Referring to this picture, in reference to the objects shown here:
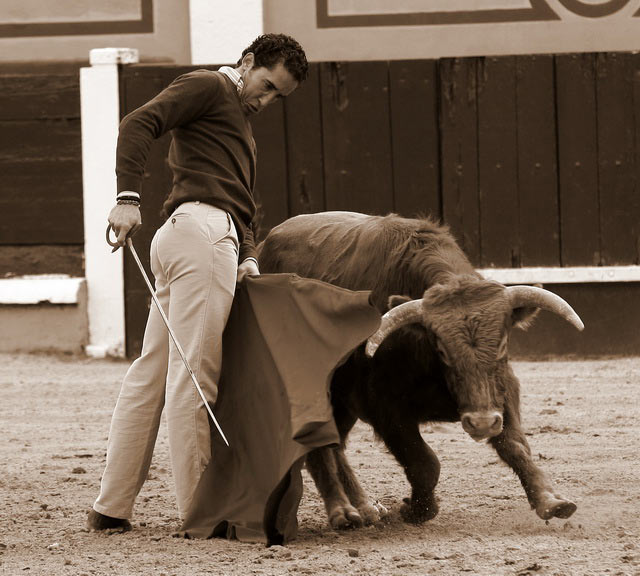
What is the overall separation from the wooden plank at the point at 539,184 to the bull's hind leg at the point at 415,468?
434 cm

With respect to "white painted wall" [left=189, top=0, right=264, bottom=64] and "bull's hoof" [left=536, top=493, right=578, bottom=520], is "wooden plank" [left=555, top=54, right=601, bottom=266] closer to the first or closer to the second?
"white painted wall" [left=189, top=0, right=264, bottom=64]

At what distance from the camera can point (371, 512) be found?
4.35m

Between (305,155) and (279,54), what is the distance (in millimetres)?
4736

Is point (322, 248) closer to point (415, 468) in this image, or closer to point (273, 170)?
point (415, 468)

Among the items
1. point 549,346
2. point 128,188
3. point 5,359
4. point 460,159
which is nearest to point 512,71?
point 460,159

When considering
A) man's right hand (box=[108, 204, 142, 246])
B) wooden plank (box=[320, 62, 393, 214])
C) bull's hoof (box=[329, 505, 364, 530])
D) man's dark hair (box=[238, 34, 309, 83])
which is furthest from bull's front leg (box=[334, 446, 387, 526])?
wooden plank (box=[320, 62, 393, 214])

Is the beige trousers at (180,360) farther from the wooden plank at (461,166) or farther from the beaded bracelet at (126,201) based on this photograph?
the wooden plank at (461,166)

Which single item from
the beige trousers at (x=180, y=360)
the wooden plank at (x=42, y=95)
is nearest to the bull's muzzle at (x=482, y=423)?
the beige trousers at (x=180, y=360)

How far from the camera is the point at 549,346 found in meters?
8.45

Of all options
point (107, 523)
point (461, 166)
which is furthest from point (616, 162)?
point (107, 523)

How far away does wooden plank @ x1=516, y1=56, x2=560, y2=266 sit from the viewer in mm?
8500

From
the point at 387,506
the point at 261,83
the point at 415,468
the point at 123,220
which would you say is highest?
the point at 261,83

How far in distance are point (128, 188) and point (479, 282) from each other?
4.04 feet

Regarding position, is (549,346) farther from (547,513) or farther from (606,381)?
(547,513)
